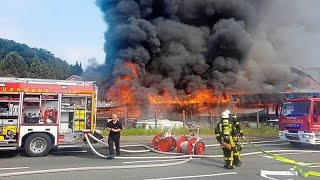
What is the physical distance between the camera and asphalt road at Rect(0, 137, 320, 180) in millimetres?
7406

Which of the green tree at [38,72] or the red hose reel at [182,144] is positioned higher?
the green tree at [38,72]

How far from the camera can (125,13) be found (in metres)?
29.1

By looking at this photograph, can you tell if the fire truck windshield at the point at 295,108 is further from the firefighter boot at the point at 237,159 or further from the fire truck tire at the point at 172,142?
the firefighter boot at the point at 237,159

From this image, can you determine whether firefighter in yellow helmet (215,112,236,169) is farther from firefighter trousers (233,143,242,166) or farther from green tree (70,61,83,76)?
green tree (70,61,83,76)

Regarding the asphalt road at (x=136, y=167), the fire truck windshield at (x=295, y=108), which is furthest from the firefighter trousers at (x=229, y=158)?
the fire truck windshield at (x=295, y=108)

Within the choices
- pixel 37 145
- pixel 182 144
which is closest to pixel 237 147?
pixel 182 144

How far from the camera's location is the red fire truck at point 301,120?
12719 millimetres

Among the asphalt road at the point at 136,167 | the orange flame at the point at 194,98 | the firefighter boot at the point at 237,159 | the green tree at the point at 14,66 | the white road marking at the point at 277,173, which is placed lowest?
the white road marking at the point at 277,173

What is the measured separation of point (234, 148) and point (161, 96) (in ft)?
63.0

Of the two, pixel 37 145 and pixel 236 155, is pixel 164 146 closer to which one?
pixel 236 155

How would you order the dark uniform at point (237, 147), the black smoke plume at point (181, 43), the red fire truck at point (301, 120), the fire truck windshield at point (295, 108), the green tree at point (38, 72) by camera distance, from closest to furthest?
the dark uniform at point (237, 147)
the red fire truck at point (301, 120)
the fire truck windshield at point (295, 108)
the black smoke plume at point (181, 43)
the green tree at point (38, 72)

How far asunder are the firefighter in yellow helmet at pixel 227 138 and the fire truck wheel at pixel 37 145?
500cm

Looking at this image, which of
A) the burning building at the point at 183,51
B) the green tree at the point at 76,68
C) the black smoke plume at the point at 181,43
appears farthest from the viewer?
the green tree at the point at 76,68

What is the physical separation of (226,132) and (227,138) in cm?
15
